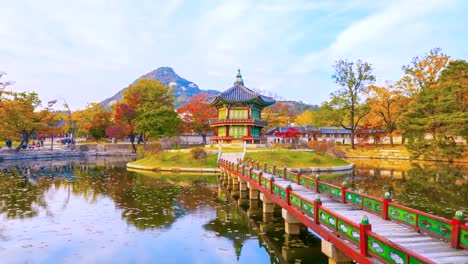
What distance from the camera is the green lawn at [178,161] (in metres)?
41.1

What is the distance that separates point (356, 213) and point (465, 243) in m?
4.65

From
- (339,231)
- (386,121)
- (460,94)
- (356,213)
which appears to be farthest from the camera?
(386,121)

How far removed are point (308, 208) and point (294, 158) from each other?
31.9 metres

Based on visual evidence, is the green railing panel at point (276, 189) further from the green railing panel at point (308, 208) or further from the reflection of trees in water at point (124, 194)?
the reflection of trees in water at point (124, 194)

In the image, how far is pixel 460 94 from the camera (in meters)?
53.1

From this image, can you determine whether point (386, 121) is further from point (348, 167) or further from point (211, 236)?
point (211, 236)

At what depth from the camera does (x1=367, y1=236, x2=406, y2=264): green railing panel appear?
7.24 meters

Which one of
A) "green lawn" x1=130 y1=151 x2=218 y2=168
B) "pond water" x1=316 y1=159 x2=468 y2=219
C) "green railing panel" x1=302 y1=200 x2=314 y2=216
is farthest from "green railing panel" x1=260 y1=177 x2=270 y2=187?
"green lawn" x1=130 y1=151 x2=218 y2=168

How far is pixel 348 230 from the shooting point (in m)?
9.30

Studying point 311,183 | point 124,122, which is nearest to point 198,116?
point 124,122

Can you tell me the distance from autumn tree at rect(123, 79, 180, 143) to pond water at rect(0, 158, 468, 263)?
37.1 metres

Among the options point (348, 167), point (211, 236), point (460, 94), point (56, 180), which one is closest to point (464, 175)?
point (348, 167)

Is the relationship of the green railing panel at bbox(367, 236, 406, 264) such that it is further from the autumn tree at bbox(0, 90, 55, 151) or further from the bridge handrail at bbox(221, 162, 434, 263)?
the autumn tree at bbox(0, 90, 55, 151)

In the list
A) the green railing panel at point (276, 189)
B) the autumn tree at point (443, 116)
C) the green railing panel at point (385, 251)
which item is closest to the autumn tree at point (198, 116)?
the autumn tree at point (443, 116)
